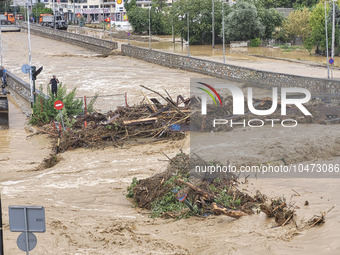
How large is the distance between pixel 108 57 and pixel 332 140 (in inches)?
1608

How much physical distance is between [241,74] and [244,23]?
27.9 meters

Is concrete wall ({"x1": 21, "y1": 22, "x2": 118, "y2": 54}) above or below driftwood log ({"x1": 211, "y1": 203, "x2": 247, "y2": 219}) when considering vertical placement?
above

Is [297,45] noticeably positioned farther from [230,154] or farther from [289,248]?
[289,248]

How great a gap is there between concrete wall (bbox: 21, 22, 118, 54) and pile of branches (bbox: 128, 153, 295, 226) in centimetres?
4764

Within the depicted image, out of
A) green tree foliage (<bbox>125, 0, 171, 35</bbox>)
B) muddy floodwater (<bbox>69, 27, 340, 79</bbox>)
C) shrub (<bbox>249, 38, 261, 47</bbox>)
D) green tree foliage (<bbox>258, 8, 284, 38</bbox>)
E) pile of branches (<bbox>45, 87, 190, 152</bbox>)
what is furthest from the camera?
green tree foliage (<bbox>125, 0, 171, 35</bbox>)

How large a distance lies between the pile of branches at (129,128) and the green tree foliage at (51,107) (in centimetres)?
268

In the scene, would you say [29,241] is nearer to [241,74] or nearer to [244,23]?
[241,74]

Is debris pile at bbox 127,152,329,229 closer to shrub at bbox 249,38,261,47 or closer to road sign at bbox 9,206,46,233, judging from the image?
road sign at bbox 9,206,46,233

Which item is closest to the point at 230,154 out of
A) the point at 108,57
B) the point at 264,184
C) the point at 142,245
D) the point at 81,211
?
the point at 264,184

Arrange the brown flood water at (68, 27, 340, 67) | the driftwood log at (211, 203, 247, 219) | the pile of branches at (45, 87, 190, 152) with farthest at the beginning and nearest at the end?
the brown flood water at (68, 27, 340, 67)
the pile of branches at (45, 87, 190, 152)
the driftwood log at (211, 203, 247, 219)

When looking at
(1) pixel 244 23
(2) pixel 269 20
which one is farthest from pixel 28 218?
(2) pixel 269 20

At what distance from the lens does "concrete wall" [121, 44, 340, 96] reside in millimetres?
29094

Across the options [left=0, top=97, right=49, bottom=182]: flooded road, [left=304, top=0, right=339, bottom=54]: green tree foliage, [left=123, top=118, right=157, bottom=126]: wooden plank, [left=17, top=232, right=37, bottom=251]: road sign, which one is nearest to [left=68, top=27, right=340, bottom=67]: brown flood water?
[left=304, top=0, right=339, bottom=54]: green tree foliage

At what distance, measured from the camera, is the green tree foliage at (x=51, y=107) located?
2450cm
